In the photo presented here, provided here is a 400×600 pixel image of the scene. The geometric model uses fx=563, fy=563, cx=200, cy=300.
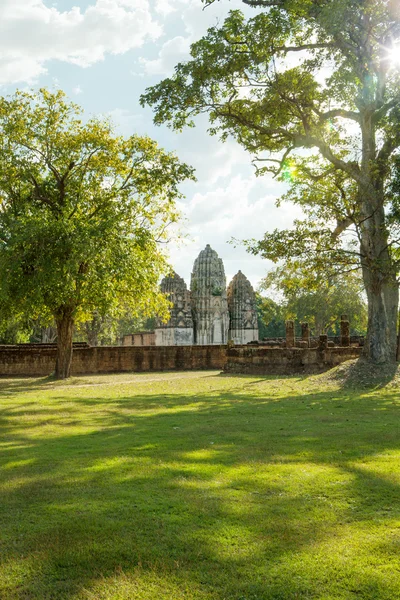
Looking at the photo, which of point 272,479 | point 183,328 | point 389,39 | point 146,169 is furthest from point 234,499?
point 183,328

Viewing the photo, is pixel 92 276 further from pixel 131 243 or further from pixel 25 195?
pixel 25 195

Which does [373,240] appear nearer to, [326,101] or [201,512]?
[326,101]

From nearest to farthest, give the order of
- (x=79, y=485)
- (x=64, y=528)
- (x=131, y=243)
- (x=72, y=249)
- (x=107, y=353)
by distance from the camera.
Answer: (x=64, y=528)
(x=79, y=485)
(x=72, y=249)
(x=131, y=243)
(x=107, y=353)

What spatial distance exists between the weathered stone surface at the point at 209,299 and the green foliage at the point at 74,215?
1294 inches

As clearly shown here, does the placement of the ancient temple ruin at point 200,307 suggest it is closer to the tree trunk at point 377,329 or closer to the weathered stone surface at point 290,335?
the weathered stone surface at point 290,335

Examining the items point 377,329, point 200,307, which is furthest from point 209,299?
point 377,329

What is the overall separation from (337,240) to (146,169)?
762cm

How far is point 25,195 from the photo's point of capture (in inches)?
778

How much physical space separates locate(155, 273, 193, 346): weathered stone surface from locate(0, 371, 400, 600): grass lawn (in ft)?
153

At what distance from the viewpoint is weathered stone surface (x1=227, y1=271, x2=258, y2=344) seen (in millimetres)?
58062

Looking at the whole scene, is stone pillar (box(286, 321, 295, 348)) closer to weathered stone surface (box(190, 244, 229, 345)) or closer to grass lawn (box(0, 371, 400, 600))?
grass lawn (box(0, 371, 400, 600))

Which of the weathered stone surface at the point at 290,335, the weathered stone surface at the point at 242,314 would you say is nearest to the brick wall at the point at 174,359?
the weathered stone surface at the point at 290,335

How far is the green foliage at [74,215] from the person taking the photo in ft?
56.6

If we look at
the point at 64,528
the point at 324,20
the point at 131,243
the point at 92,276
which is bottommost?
the point at 64,528
